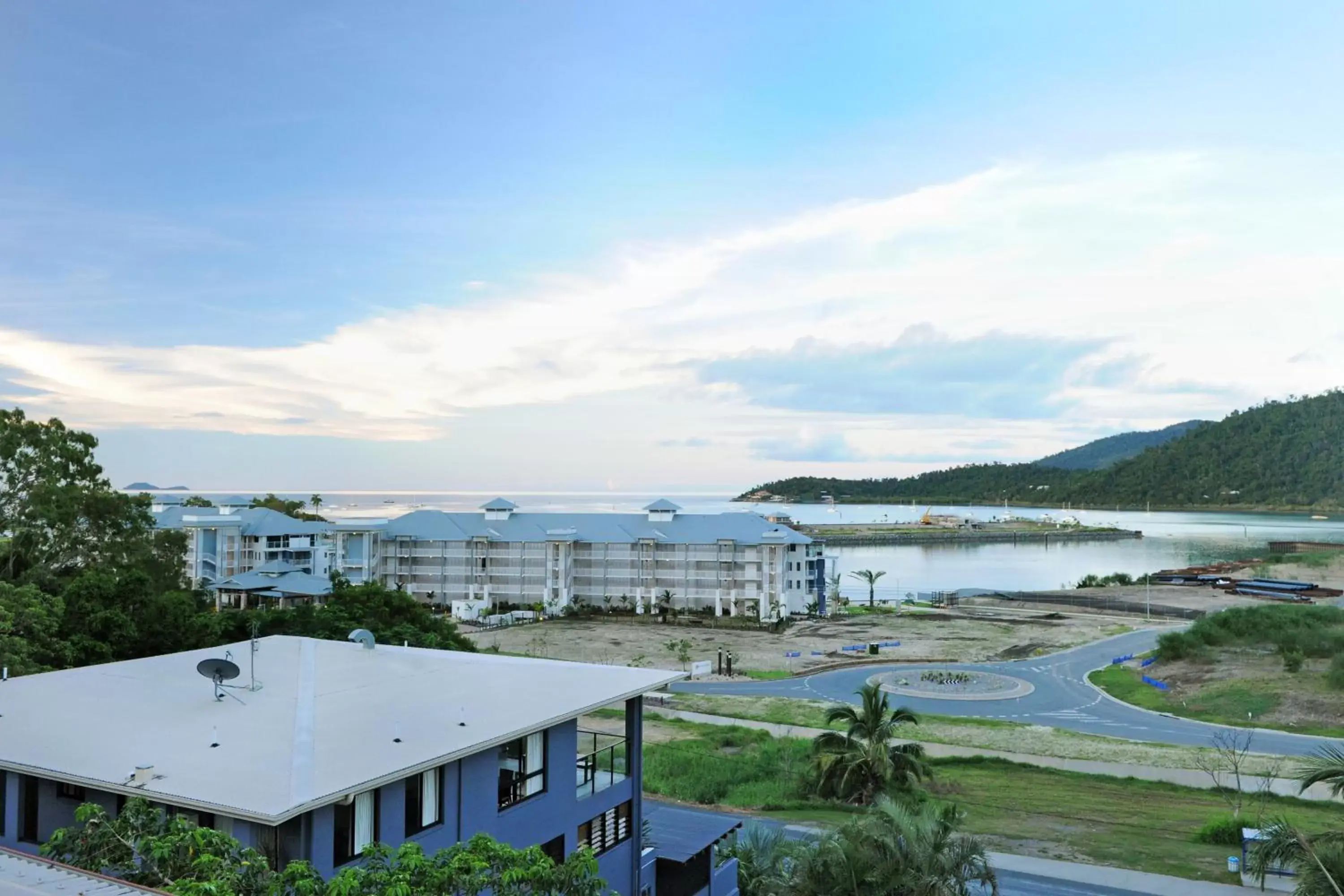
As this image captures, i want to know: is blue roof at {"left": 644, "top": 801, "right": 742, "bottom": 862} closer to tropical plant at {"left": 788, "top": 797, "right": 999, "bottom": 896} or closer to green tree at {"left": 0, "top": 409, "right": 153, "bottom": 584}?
tropical plant at {"left": 788, "top": 797, "right": 999, "bottom": 896}

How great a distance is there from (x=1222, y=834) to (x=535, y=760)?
2057 cm

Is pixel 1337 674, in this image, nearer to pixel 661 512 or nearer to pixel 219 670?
pixel 219 670

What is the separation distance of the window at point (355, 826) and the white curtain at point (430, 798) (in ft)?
2.80

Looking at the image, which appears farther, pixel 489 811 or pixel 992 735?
pixel 992 735

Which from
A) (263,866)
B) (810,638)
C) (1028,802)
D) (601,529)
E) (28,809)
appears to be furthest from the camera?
(601,529)

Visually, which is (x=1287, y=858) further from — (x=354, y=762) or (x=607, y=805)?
(x=354, y=762)

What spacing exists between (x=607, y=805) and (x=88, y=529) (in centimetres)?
3425

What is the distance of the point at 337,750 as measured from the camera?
10.9 m

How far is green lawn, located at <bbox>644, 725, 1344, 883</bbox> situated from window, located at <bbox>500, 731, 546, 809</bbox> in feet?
46.2

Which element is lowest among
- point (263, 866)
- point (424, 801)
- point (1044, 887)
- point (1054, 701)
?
point (1054, 701)

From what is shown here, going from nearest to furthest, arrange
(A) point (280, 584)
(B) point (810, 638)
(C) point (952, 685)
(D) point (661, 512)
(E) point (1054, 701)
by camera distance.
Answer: (E) point (1054, 701) → (C) point (952, 685) → (A) point (280, 584) → (B) point (810, 638) → (D) point (661, 512)

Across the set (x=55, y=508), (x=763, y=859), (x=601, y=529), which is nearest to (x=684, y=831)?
(x=763, y=859)

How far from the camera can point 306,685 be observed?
13438mm

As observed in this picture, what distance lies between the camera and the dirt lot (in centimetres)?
5928
